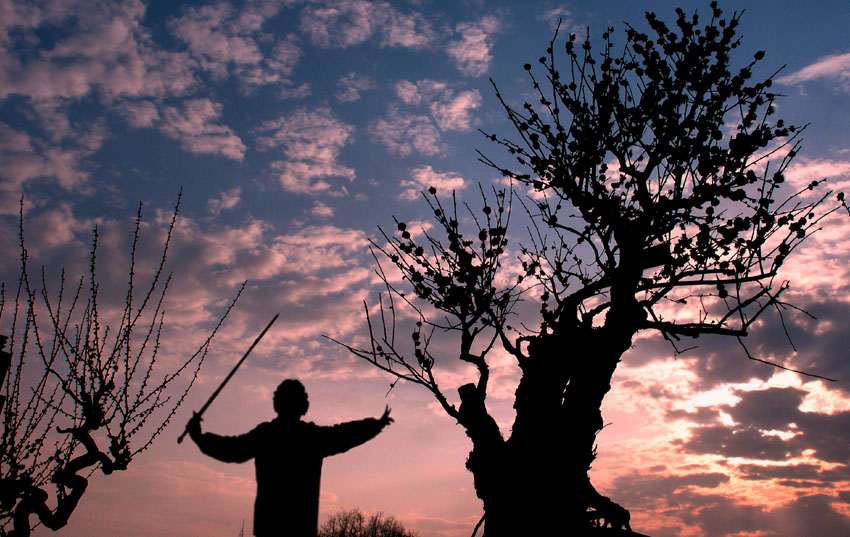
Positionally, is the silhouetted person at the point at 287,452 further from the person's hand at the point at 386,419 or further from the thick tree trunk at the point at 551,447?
the thick tree trunk at the point at 551,447

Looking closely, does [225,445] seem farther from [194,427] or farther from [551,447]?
[551,447]

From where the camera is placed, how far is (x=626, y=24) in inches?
391

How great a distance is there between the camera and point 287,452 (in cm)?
479

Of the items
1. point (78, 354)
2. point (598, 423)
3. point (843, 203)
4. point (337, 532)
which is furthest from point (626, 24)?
point (337, 532)

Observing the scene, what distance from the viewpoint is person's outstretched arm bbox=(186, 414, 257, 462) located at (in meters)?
4.85

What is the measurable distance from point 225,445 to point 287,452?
596 mm

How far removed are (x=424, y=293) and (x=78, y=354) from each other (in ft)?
19.3

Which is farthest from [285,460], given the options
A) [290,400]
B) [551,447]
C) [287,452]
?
[551,447]

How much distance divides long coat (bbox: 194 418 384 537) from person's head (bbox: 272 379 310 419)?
89 mm

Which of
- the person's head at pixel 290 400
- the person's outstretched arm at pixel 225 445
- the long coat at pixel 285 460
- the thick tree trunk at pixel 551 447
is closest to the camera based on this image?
the long coat at pixel 285 460

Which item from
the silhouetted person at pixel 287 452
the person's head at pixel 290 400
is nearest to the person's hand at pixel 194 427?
the silhouetted person at pixel 287 452

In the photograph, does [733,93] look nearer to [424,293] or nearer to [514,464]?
[424,293]

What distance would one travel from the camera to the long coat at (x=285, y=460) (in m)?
4.68

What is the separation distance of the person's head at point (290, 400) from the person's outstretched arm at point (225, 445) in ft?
1.13
